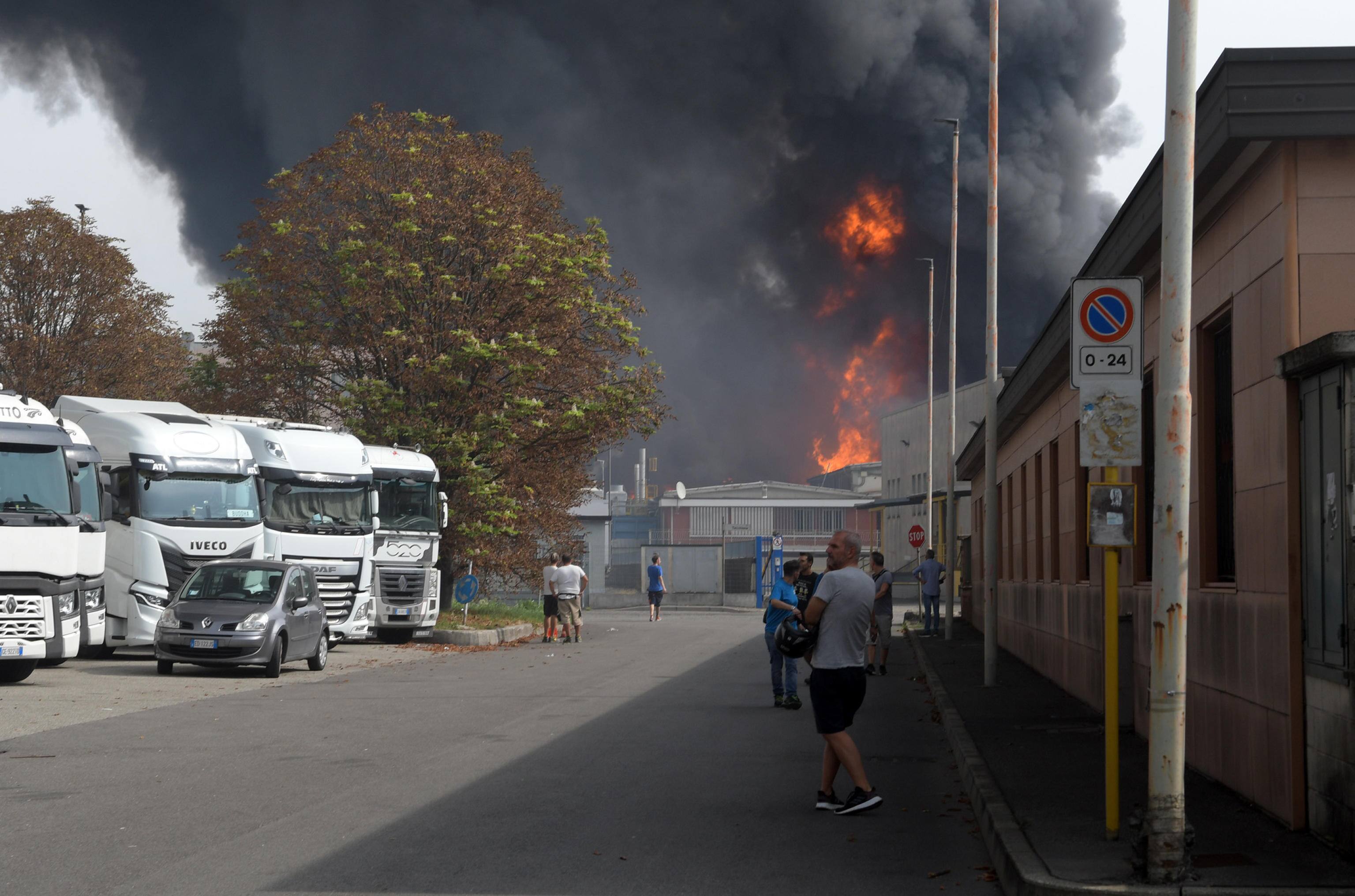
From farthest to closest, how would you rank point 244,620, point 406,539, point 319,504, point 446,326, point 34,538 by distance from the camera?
point 446,326
point 406,539
point 319,504
point 244,620
point 34,538

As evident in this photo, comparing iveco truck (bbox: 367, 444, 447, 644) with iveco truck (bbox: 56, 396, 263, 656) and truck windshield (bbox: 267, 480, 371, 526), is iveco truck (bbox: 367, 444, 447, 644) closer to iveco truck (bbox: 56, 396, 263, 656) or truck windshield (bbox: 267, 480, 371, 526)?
truck windshield (bbox: 267, 480, 371, 526)

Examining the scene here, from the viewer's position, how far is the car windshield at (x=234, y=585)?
20703 mm

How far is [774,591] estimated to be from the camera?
15125 millimetres

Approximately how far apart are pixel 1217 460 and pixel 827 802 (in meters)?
3.68

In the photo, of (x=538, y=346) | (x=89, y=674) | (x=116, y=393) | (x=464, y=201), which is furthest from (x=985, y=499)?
(x=116, y=393)

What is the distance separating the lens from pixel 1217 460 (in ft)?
34.1

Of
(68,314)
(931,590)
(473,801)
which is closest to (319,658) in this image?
(473,801)

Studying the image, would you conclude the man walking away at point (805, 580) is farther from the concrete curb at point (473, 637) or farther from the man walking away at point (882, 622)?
the concrete curb at point (473, 637)

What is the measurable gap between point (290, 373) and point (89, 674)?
49.0 ft

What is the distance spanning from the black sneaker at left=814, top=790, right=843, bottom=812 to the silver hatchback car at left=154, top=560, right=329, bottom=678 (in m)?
12.2

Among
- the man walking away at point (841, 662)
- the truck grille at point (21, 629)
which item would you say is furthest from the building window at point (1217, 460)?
the truck grille at point (21, 629)

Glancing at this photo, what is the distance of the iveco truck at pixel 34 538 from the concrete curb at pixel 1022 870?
12.2 metres

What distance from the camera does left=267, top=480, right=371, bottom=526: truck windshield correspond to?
86.6 feet

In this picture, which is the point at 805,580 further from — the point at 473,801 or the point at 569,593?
the point at 569,593
